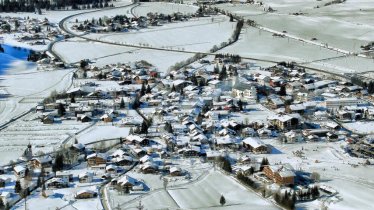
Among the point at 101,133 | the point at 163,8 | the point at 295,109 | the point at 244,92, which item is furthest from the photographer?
the point at 163,8

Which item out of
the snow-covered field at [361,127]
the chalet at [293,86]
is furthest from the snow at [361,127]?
the chalet at [293,86]

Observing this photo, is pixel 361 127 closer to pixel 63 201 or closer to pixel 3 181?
pixel 63 201

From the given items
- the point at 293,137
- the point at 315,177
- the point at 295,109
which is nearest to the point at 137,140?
the point at 293,137

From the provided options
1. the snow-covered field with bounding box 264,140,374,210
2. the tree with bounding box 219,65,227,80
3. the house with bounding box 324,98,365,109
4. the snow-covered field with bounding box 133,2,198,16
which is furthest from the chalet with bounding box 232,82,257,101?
the snow-covered field with bounding box 133,2,198,16

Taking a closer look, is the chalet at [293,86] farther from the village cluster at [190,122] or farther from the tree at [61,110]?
the tree at [61,110]

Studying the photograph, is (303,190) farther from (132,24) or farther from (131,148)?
(132,24)

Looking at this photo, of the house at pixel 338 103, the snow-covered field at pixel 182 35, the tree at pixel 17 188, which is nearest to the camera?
the tree at pixel 17 188

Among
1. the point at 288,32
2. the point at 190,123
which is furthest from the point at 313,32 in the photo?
the point at 190,123
